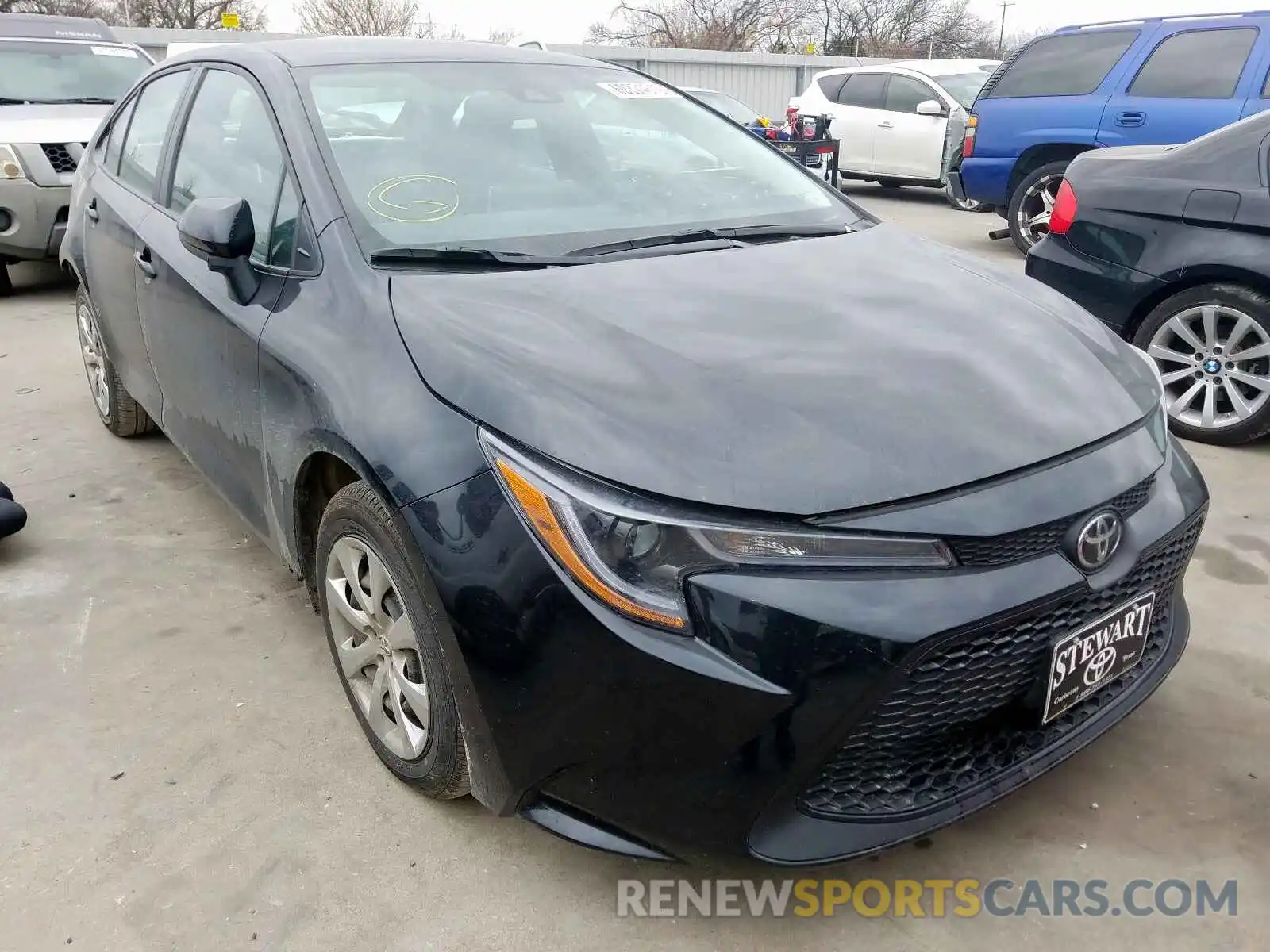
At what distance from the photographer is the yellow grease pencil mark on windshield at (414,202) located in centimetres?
230

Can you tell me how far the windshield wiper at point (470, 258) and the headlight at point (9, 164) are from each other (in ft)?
19.0

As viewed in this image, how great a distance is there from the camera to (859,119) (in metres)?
12.1

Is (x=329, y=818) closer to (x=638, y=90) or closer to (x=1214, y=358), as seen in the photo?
(x=638, y=90)

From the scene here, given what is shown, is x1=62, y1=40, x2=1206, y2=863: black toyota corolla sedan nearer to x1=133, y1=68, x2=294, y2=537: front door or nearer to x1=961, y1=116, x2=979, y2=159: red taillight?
x1=133, y1=68, x2=294, y2=537: front door

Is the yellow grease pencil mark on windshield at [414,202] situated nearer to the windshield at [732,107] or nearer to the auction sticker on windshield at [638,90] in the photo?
the auction sticker on windshield at [638,90]

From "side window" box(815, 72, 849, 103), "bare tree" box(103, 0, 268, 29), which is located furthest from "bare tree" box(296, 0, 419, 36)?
"side window" box(815, 72, 849, 103)

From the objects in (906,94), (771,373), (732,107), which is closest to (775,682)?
(771,373)

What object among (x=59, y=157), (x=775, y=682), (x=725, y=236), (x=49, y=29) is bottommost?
(x=775, y=682)

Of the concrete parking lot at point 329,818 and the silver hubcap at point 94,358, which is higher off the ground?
the silver hubcap at point 94,358

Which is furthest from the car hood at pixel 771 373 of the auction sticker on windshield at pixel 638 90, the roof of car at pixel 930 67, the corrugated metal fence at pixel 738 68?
the corrugated metal fence at pixel 738 68

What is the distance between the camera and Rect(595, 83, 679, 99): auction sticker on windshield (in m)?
3.06

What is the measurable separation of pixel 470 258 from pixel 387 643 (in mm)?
869

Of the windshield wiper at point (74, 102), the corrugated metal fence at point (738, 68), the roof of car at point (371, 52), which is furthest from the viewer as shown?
the corrugated metal fence at point (738, 68)

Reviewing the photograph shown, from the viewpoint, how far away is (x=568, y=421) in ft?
5.52
